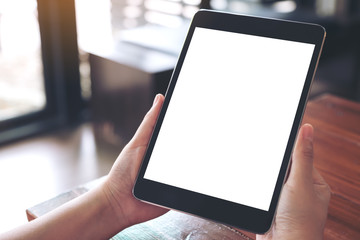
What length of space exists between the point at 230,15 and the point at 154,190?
0.89 ft

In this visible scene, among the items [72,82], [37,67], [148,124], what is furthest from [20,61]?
[148,124]

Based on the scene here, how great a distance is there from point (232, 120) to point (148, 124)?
12 centimetres

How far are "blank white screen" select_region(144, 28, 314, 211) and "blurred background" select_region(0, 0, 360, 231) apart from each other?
940 mm

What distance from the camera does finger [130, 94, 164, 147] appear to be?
0.61 metres

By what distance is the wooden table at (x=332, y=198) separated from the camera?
1.96 feet

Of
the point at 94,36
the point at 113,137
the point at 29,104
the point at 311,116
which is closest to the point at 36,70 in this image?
the point at 29,104

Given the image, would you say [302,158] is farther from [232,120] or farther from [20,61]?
[20,61]

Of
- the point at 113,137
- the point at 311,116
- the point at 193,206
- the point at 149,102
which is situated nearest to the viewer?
the point at 193,206

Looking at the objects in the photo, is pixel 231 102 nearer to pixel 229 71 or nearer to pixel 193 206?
pixel 229 71

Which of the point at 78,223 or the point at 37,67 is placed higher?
the point at 78,223

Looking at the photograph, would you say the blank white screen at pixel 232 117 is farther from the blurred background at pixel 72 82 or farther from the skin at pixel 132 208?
the blurred background at pixel 72 82

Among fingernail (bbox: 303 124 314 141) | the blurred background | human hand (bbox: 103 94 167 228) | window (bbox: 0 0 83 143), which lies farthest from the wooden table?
window (bbox: 0 0 83 143)

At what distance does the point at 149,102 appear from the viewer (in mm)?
1577

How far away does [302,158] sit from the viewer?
20.7 inches
